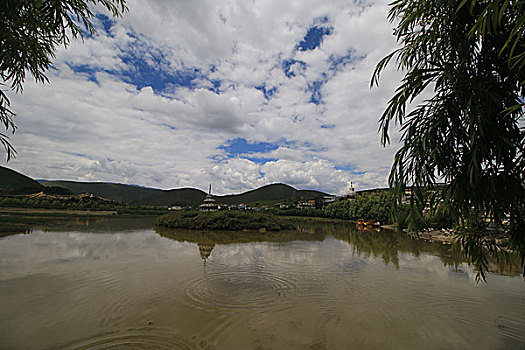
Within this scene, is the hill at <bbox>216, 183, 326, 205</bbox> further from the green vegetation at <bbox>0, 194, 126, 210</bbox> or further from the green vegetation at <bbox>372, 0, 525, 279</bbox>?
the green vegetation at <bbox>372, 0, 525, 279</bbox>

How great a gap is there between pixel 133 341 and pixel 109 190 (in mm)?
154544

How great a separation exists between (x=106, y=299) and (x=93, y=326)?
1.91 meters

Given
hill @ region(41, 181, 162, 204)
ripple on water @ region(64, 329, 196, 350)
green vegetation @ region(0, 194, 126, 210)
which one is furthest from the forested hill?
ripple on water @ region(64, 329, 196, 350)

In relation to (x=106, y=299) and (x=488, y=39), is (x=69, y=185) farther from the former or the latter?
(x=488, y=39)

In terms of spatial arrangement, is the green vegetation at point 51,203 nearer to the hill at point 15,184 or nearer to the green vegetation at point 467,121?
the hill at point 15,184

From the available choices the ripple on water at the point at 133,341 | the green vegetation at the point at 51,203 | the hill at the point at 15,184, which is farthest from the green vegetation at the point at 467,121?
the hill at the point at 15,184

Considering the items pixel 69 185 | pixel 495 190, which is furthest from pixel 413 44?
pixel 69 185

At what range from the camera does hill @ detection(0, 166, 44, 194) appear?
185 feet

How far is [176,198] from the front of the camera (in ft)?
420

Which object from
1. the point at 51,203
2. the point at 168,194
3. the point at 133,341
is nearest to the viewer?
the point at 133,341

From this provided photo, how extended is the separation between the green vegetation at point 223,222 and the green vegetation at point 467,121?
27.6m

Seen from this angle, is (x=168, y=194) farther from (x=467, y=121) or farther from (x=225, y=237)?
(x=467, y=121)

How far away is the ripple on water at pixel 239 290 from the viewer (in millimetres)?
7562

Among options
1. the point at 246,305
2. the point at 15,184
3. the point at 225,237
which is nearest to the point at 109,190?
the point at 15,184
